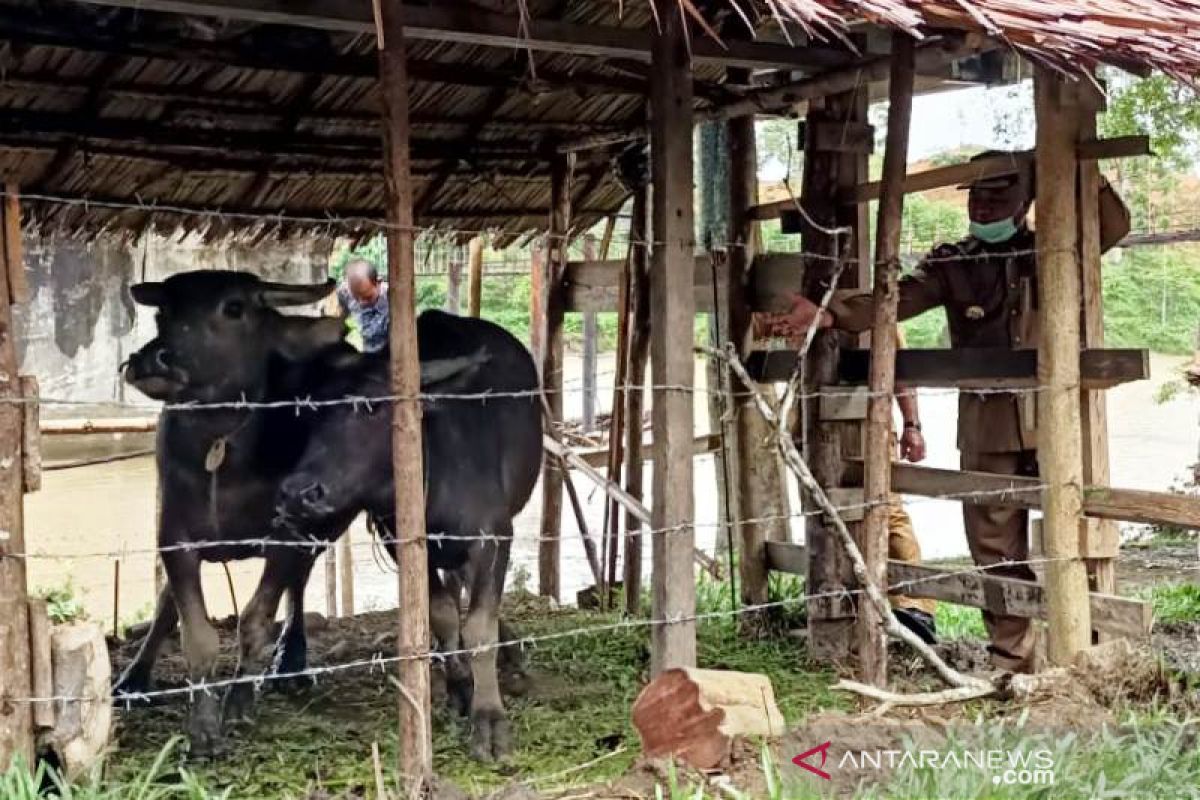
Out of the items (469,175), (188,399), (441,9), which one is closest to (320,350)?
(188,399)

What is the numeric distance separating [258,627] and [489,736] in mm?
1107

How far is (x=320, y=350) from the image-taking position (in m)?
6.05

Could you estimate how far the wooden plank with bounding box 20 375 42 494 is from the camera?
4.42m

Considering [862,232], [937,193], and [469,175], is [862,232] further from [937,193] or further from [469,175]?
[937,193]

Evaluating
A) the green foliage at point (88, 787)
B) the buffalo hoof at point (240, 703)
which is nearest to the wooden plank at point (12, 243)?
the green foliage at point (88, 787)

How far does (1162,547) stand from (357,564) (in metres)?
7.51

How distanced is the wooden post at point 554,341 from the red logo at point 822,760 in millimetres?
3371

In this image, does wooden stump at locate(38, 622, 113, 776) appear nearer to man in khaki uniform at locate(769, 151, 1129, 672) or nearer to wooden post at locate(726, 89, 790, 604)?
man in khaki uniform at locate(769, 151, 1129, 672)

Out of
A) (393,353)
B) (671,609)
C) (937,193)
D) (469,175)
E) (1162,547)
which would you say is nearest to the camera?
(393,353)

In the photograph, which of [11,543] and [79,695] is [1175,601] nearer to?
[79,695]

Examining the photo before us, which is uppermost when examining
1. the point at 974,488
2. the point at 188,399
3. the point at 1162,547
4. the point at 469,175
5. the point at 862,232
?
the point at 469,175

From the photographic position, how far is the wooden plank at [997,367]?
5766mm

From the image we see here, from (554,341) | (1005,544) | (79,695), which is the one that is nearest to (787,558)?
(1005,544)

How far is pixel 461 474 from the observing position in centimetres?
612
